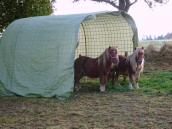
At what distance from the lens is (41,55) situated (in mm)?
12883

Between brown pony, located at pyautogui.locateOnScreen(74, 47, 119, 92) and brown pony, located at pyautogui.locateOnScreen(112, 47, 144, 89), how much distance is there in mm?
453

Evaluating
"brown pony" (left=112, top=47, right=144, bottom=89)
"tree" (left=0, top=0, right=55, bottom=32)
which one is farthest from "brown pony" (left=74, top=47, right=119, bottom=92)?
"tree" (left=0, top=0, right=55, bottom=32)

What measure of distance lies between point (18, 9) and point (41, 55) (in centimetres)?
626

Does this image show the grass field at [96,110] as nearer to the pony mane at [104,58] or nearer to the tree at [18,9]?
the pony mane at [104,58]

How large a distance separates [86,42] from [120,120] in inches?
322

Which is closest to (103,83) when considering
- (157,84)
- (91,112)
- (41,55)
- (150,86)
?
(150,86)

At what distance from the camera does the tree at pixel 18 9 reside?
722 inches

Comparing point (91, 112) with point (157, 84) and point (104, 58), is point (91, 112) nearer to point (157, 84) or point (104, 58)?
point (104, 58)

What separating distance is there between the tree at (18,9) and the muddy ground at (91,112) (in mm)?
6783

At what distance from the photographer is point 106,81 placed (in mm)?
13352

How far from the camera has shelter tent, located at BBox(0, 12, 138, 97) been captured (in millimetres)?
12305

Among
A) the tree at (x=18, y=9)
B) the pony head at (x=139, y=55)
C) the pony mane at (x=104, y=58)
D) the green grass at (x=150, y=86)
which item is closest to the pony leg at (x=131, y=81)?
the green grass at (x=150, y=86)

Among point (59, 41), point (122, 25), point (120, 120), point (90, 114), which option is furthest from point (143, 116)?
point (122, 25)

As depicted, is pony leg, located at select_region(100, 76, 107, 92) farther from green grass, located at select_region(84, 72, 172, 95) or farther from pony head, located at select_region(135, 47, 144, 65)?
pony head, located at select_region(135, 47, 144, 65)
